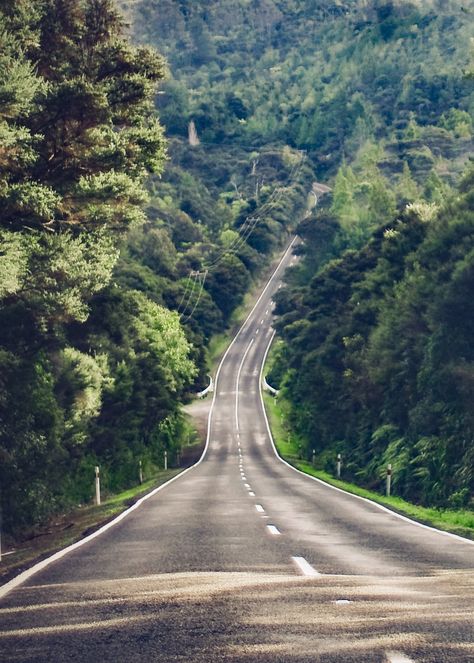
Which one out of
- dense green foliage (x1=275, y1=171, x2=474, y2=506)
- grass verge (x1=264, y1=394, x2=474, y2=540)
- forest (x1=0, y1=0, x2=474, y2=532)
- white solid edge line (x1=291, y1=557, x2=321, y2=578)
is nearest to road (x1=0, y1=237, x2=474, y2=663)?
white solid edge line (x1=291, y1=557, x2=321, y2=578)

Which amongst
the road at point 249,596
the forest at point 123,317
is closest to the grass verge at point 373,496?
the forest at point 123,317

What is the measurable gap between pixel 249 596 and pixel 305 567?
7.60ft

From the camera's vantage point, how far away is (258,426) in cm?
8288

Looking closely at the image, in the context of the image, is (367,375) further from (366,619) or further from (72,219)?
(366,619)

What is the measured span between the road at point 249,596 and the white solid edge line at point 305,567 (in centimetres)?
4

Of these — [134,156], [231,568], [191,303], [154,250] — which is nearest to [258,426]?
[191,303]

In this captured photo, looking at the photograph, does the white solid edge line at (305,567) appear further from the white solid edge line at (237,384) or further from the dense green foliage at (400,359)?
the white solid edge line at (237,384)

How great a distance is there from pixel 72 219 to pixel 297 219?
141 meters

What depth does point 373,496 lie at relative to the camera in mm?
30250

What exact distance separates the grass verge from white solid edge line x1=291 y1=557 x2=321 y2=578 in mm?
5858

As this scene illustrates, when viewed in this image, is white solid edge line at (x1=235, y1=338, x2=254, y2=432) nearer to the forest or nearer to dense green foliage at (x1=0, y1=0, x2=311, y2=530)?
the forest

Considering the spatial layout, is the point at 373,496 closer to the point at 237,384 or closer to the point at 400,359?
the point at 400,359

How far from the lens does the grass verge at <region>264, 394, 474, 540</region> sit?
19266 millimetres

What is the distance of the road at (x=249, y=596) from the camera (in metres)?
6.34
